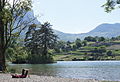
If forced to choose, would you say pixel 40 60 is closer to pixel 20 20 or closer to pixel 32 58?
pixel 32 58

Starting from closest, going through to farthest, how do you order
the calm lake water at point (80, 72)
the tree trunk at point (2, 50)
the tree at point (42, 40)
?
the tree trunk at point (2, 50) → the calm lake water at point (80, 72) → the tree at point (42, 40)


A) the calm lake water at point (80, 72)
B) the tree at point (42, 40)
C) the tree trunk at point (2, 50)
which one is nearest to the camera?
the tree trunk at point (2, 50)

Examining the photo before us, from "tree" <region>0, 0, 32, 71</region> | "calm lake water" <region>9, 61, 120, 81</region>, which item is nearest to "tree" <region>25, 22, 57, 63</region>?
"calm lake water" <region>9, 61, 120, 81</region>

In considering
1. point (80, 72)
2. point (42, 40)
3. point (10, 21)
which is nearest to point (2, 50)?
point (10, 21)

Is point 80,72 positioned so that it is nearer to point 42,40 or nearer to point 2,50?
point 2,50

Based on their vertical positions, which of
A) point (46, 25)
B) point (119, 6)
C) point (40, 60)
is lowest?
point (40, 60)

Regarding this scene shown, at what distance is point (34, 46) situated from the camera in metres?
159

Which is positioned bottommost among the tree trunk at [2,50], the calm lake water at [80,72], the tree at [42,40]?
the calm lake water at [80,72]

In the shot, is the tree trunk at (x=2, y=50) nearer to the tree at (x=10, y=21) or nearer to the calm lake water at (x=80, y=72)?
the tree at (x=10, y=21)

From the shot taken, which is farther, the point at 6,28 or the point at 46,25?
the point at 46,25

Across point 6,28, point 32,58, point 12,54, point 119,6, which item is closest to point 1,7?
point 6,28

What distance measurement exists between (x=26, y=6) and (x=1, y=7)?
175 inches

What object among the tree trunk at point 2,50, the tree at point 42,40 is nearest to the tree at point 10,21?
the tree trunk at point 2,50

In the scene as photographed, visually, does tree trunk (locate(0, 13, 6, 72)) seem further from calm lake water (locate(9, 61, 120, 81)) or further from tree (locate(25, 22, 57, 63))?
tree (locate(25, 22, 57, 63))
